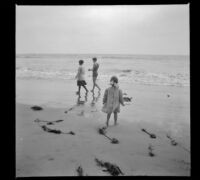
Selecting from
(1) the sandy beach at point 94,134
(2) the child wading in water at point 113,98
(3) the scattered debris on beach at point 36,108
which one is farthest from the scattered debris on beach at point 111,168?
(3) the scattered debris on beach at point 36,108

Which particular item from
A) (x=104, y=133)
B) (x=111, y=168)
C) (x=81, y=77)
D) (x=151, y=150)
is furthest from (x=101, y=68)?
(x=111, y=168)

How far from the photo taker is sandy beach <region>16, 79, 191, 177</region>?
5023mm

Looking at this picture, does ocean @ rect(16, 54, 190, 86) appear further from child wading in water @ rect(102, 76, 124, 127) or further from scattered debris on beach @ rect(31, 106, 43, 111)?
scattered debris on beach @ rect(31, 106, 43, 111)

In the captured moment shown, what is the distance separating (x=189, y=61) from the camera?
220 inches

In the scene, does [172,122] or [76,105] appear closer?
[172,122]

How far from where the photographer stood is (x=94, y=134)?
5609mm

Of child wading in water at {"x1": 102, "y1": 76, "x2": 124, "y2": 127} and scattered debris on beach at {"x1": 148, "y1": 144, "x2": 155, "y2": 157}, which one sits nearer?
scattered debris on beach at {"x1": 148, "y1": 144, "x2": 155, "y2": 157}

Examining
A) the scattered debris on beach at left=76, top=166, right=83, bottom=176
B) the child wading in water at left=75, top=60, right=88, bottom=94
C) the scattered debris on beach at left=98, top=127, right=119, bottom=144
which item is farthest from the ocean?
the scattered debris on beach at left=76, top=166, right=83, bottom=176

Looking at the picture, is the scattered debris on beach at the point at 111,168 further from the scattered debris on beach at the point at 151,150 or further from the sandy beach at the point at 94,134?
the scattered debris on beach at the point at 151,150

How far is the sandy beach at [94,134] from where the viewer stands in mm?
5023
